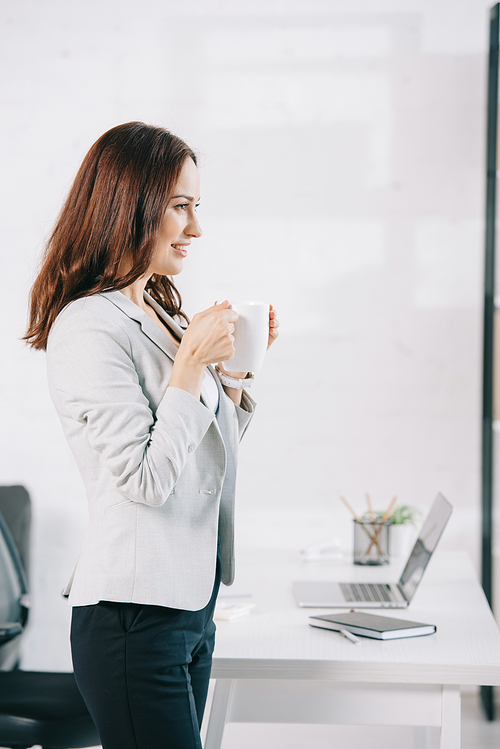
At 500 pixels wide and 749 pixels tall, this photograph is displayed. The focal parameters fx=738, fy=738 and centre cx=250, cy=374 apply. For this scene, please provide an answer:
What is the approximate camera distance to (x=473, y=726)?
238 centimetres

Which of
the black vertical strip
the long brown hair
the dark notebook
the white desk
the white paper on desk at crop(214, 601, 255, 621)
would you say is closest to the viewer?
the long brown hair

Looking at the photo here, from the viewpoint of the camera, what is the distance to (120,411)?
36.9 inches

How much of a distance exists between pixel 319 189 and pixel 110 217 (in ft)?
5.41

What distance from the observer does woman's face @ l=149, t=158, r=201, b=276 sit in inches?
43.0

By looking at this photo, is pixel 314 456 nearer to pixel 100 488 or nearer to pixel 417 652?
pixel 417 652

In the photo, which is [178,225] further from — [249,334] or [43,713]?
[43,713]

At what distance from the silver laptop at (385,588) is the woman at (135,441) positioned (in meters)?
0.59

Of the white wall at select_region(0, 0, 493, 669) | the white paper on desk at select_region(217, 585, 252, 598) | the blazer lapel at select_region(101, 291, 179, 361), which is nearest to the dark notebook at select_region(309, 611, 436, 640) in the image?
the white paper on desk at select_region(217, 585, 252, 598)

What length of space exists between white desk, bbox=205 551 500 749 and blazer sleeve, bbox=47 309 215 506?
0.46 m

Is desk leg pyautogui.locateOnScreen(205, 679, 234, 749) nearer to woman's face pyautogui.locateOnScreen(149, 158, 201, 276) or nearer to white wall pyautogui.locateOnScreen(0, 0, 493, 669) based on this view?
woman's face pyautogui.locateOnScreen(149, 158, 201, 276)

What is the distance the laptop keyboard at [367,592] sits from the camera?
64.4 inches

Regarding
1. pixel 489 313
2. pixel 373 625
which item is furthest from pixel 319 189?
pixel 373 625

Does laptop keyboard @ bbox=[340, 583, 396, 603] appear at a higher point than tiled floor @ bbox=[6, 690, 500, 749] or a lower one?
higher

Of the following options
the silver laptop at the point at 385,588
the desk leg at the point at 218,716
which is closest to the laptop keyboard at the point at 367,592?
the silver laptop at the point at 385,588
